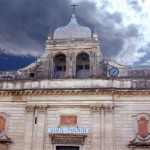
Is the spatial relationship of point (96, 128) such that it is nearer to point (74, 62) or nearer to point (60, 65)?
point (74, 62)

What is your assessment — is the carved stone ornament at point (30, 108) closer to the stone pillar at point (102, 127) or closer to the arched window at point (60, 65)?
the arched window at point (60, 65)

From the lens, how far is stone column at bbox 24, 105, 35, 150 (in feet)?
81.2

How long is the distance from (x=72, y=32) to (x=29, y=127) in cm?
855

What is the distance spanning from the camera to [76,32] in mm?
28500

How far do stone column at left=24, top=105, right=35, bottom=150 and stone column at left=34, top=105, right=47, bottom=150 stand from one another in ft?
1.41

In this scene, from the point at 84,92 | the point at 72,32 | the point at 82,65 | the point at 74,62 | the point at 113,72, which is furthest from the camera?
the point at 72,32

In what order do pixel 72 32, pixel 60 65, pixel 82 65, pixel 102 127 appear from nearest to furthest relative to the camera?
1. pixel 102 127
2. pixel 82 65
3. pixel 60 65
4. pixel 72 32

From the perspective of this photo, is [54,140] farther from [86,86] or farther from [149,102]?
[149,102]

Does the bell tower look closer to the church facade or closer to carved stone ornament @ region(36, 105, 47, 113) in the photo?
the church facade

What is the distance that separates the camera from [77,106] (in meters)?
25.3

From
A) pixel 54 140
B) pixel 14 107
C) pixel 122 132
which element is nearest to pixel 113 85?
pixel 122 132

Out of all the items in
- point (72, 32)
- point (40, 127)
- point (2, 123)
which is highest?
point (72, 32)

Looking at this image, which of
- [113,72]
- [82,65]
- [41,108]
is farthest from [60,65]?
[113,72]

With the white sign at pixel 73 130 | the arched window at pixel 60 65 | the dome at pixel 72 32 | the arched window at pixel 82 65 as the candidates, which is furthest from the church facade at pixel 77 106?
the dome at pixel 72 32
